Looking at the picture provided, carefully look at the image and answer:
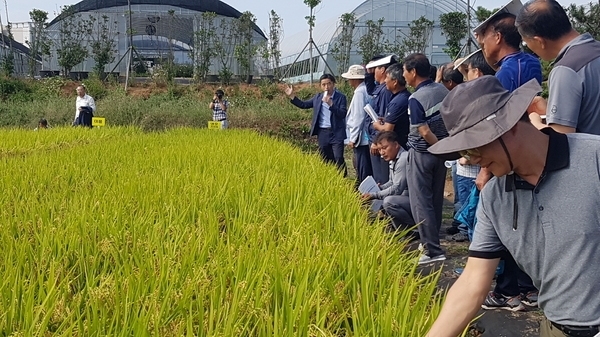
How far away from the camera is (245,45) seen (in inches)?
620

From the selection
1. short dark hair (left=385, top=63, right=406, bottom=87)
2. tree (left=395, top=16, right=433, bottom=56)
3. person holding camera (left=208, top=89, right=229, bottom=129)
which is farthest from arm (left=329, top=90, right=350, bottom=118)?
tree (left=395, top=16, right=433, bottom=56)

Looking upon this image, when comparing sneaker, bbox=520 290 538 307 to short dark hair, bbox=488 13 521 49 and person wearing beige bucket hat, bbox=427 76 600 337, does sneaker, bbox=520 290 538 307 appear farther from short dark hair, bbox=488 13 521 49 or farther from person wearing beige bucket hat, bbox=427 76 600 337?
person wearing beige bucket hat, bbox=427 76 600 337

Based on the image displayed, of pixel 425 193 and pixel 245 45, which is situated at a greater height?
pixel 245 45

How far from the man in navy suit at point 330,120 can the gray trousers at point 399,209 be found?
181cm

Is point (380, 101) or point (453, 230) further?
point (380, 101)

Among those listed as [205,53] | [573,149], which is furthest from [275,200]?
[205,53]

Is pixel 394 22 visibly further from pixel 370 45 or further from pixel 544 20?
pixel 544 20

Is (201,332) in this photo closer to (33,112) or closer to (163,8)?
(33,112)

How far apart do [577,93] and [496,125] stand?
877 millimetres

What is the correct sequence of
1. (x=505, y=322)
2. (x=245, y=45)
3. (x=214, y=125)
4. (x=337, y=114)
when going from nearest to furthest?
(x=505, y=322) → (x=337, y=114) → (x=214, y=125) → (x=245, y=45)

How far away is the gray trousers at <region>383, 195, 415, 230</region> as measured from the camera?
3336 mm

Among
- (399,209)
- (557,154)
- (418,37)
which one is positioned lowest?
(399,209)

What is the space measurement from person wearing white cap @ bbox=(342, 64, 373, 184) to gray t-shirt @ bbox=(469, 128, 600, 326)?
327 cm

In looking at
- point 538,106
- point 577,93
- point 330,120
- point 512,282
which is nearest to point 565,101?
point 577,93
